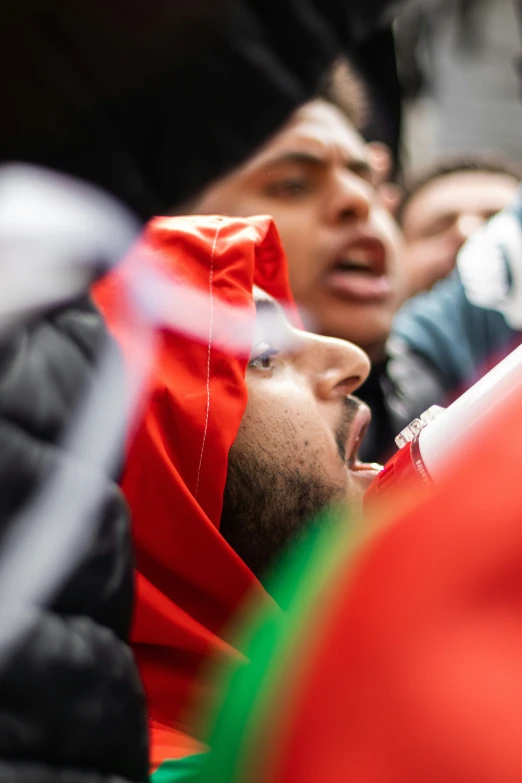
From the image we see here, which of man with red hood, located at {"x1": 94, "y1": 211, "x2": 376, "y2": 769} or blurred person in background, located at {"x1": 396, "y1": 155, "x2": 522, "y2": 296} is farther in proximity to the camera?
blurred person in background, located at {"x1": 396, "y1": 155, "x2": 522, "y2": 296}

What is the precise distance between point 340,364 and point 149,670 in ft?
1.04

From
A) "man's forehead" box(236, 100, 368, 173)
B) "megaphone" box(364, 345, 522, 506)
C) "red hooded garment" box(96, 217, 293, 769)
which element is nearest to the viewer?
"megaphone" box(364, 345, 522, 506)

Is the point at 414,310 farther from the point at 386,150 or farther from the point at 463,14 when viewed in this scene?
the point at 463,14

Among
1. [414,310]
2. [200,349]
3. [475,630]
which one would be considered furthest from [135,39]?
[414,310]

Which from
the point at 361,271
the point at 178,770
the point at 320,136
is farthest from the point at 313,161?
the point at 178,770

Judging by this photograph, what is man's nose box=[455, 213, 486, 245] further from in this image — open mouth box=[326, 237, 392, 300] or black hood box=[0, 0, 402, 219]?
black hood box=[0, 0, 402, 219]

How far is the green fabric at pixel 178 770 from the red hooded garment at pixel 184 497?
6cm

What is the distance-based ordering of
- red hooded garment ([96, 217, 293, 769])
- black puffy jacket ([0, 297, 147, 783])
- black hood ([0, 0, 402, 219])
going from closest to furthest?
black hood ([0, 0, 402, 219])
black puffy jacket ([0, 297, 147, 783])
red hooded garment ([96, 217, 293, 769])

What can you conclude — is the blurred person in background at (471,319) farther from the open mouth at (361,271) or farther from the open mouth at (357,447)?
the open mouth at (357,447)

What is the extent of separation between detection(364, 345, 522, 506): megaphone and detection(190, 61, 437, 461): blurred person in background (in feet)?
1.06

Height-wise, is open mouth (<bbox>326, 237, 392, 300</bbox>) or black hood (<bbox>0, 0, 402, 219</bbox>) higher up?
black hood (<bbox>0, 0, 402, 219</bbox>)

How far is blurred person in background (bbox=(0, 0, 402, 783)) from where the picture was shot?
0.21m

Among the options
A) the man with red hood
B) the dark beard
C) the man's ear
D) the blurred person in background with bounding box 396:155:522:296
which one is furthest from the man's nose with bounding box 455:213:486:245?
the dark beard

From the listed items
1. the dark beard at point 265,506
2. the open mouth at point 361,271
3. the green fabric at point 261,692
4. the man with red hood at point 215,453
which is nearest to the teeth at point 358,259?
the open mouth at point 361,271
